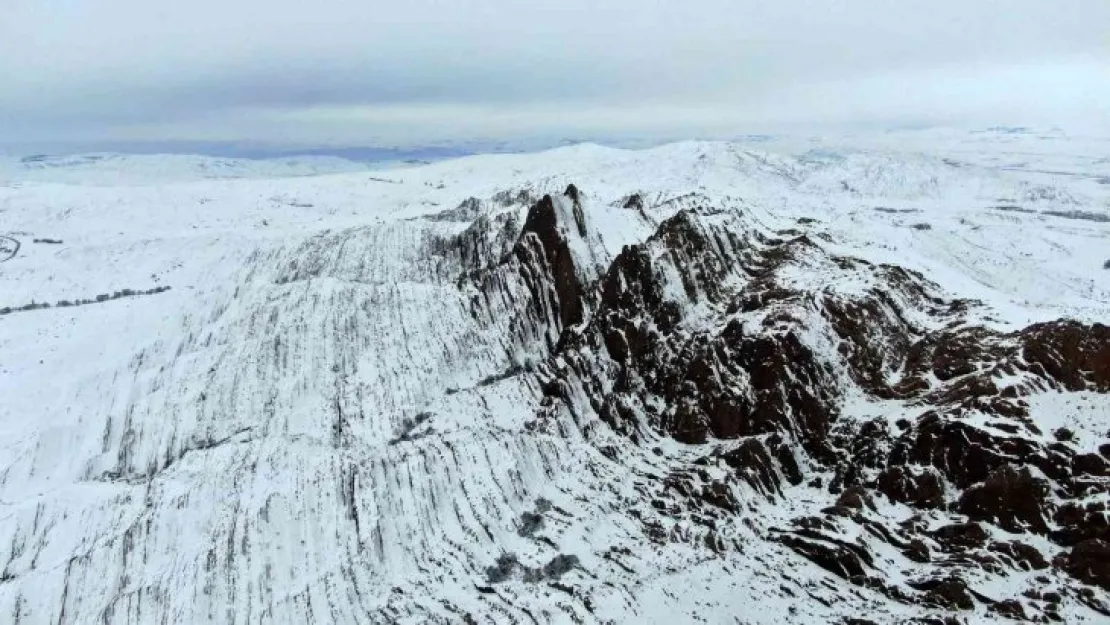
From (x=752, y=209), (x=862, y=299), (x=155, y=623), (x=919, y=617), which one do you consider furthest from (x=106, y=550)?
(x=752, y=209)

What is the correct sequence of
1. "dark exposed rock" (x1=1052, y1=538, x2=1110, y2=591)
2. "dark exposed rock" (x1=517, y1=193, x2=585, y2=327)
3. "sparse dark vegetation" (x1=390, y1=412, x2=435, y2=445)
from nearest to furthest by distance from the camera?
"dark exposed rock" (x1=1052, y1=538, x2=1110, y2=591)
"sparse dark vegetation" (x1=390, y1=412, x2=435, y2=445)
"dark exposed rock" (x1=517, y1=193, x2=585, y2=327)

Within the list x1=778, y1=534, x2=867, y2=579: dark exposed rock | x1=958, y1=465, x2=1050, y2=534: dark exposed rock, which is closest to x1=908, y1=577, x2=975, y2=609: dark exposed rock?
x1=778, y1=534, x2=867, y2=579: dark exposed rock

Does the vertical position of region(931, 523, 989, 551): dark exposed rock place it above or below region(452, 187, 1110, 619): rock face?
below

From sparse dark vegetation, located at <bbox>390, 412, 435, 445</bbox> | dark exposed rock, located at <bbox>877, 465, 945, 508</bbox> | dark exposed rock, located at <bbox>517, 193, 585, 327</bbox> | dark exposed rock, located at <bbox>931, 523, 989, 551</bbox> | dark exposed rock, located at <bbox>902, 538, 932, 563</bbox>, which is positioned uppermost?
dark exposed rock, located at <bbox>517, 193, 585, 327</bbox>

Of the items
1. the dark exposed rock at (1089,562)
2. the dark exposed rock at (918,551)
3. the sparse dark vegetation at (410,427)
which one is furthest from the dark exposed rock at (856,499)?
the sparse dark vegetation at (410,427)

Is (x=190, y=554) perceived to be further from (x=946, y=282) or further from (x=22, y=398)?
(x=946, y=282)

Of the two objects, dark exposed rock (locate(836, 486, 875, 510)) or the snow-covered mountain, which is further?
dark exposed rock (locate(836, 486, 875, 510))

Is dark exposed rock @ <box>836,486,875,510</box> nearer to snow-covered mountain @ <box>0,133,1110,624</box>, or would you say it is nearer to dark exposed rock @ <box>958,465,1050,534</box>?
snow-covered mountain @ <box>0,133,1110,624</box>

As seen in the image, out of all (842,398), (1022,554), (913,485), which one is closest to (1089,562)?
(1022,554)
